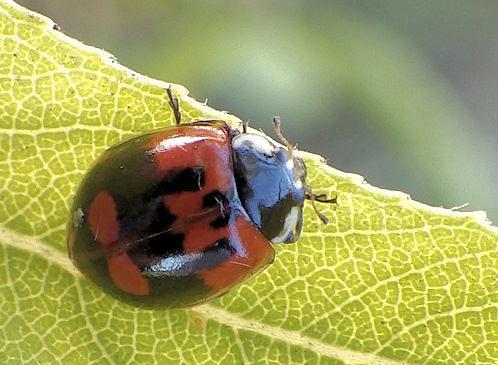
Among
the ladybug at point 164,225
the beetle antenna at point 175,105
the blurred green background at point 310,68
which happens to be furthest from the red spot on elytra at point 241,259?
the blurred green background at point 310,68

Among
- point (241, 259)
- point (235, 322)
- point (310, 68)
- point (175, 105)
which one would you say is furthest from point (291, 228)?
point (310, 68)

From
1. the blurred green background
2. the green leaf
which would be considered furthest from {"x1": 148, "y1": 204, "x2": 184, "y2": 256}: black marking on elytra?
the blurred green background

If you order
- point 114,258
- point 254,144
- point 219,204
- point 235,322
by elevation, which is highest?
point 254,144

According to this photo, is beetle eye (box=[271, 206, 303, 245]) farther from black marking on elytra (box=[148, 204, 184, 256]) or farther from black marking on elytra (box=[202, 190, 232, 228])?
black marking on elytra (box=[148, 204, 184, 256])

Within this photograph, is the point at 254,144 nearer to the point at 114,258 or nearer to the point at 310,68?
the point at 114,258

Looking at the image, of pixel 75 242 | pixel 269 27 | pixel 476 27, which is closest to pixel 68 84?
pixel 75 242

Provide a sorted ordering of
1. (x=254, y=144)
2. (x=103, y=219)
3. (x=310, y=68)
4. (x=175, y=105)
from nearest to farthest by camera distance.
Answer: (x=103, y=219)
(x=175, y=105)
(x=254, y=144)
(x=310, y=68)

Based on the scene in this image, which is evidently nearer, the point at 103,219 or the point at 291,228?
the point at 103,219

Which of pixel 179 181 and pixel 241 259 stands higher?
pixel 179 181
